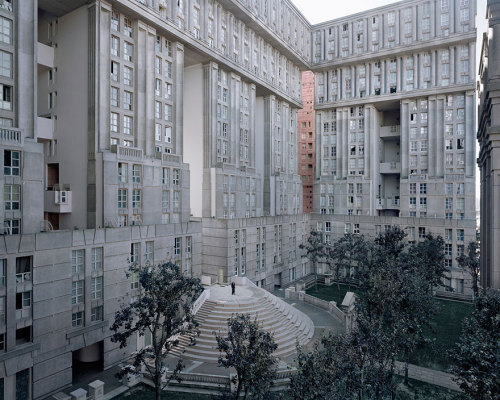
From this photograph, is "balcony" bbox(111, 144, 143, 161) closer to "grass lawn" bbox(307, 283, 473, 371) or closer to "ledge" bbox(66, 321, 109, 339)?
"ledge" bbox(66, 321, 109, 339)

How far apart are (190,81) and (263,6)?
21.1m

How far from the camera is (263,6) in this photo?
2400 inches

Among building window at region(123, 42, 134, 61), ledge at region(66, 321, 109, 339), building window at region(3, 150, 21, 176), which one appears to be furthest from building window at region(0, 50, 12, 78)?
ledge at region(66, 321, 109, 339)

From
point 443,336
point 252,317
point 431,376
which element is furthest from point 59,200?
point 443,336

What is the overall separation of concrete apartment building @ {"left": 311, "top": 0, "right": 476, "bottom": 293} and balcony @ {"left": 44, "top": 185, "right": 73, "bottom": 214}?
4939cm

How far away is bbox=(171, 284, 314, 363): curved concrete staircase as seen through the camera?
33000mm

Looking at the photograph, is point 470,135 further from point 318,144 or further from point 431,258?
point 431,258

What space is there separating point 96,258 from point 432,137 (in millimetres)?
61757

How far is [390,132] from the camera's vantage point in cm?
7431

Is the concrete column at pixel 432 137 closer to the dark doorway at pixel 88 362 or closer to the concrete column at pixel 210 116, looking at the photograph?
the concrete column at pixel 210 116

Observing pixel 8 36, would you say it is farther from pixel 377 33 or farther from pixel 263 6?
pixel 377 33

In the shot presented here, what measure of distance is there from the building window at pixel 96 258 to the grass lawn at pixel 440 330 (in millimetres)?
28890

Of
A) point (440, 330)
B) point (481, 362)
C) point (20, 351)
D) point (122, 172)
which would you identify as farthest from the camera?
point (440, 330)

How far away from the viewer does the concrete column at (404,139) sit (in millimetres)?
68500
